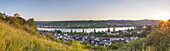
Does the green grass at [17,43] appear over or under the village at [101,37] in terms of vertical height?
over

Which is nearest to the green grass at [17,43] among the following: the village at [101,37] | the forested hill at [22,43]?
the forested hill at [22,43]

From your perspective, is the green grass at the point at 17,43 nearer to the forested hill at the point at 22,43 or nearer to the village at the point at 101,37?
the forested hill at the point at 22,43

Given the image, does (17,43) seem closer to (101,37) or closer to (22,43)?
(22,43)

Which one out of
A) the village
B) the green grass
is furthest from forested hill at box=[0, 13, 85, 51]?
the village

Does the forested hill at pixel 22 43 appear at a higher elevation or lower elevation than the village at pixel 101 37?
higher

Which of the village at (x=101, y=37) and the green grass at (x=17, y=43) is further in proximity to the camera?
the village at (x=101, y=37)

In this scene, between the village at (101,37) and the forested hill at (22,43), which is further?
the village at (101,37)

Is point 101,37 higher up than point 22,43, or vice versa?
point 22,43

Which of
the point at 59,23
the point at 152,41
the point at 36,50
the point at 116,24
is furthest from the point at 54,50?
the point at 116,24

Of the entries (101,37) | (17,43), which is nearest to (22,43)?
(17,43)

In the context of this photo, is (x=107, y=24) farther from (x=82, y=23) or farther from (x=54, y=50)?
(x=54, y=50)

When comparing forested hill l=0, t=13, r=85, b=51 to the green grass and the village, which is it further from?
the village
